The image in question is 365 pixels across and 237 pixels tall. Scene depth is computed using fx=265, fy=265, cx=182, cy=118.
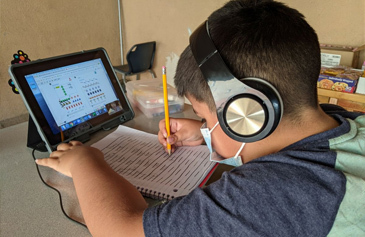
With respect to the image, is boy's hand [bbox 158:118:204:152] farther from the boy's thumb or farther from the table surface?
the table surface

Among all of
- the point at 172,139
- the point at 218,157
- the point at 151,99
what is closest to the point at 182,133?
the point at 172,139

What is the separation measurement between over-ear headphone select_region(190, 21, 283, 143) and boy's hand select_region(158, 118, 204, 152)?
36 centimetres

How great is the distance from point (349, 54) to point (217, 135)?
1542mm

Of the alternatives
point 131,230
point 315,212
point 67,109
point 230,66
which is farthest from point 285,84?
point 67,109

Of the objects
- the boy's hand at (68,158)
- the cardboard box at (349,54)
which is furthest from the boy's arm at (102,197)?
the cardboard box at (349,54)

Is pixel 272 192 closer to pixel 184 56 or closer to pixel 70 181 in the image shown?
pixel 184 56

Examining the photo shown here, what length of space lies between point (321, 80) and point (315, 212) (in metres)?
1.42

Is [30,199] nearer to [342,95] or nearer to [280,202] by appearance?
[280,202]

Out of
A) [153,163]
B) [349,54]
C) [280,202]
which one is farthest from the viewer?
[349,54]

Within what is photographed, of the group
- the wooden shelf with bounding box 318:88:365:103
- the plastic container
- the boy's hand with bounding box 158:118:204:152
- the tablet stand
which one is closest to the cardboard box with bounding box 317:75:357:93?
the wooden shelf with bounding box 318:88:365:103

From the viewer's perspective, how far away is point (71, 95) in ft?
2.99

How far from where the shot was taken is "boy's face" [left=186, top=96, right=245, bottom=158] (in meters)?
0.63

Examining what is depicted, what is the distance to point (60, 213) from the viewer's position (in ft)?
2.05

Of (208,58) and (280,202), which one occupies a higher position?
(208,58)
